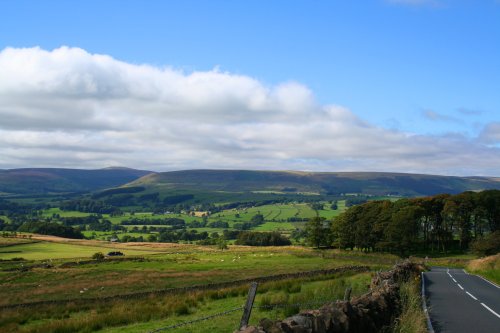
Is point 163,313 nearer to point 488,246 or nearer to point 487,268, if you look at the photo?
point 487,268

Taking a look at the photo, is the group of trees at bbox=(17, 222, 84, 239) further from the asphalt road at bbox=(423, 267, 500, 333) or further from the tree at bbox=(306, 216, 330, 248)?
the asphalt road at bbox=(423, 267, 500, 333)

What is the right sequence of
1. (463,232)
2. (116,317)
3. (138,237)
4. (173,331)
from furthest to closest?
(138,237)
(463,232)
(116,317)
(173,331)

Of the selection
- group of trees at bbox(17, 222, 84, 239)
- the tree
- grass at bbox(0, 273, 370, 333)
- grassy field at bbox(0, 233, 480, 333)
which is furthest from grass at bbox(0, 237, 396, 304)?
group of trees at bbox(17, 222, 84, 239)

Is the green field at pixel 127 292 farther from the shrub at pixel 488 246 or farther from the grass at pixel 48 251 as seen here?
the shrub at pixel 488 246

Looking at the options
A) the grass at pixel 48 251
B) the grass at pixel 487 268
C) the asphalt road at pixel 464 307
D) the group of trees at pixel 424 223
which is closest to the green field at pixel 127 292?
the grass at pixel 48 251

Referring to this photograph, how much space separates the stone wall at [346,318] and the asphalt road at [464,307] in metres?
2.91

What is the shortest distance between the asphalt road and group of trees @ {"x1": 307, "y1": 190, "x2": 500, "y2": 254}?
51.8 metres

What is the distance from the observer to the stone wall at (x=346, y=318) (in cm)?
881

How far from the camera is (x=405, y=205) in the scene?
92.0m

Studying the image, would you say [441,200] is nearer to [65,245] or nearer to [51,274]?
Result: [51,274]

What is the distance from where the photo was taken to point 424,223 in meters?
92.4

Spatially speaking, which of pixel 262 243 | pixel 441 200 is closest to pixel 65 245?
pixel 262 243

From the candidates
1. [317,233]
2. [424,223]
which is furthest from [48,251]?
[424,223]

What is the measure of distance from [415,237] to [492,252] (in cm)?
1546
